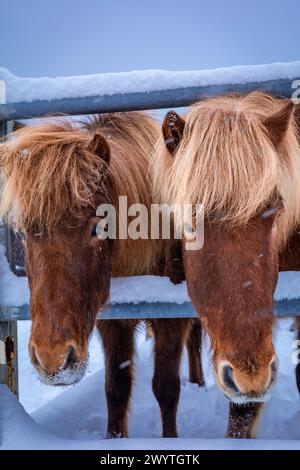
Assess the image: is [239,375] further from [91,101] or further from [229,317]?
[91,101]

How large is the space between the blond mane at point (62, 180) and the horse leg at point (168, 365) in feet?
1.25

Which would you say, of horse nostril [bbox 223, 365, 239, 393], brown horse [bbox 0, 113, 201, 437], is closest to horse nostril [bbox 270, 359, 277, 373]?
horse nostril [bbox 223, 365, 239, 393]

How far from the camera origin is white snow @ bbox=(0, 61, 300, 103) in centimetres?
170

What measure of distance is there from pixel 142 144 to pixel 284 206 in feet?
2.57

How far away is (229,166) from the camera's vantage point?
1.49 m

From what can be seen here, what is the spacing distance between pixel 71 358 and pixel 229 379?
1.46 ft

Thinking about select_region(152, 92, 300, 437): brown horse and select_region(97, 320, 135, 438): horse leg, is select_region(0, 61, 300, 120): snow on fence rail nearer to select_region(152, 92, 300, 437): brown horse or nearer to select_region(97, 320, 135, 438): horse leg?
select_region(152, 92, 300, 437): brown horse

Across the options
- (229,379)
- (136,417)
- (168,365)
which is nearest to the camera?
(229,379)

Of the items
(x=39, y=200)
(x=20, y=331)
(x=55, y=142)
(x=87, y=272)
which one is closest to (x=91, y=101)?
(x=55, y=142)

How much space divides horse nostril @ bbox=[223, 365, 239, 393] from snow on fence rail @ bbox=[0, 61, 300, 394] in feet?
1.35

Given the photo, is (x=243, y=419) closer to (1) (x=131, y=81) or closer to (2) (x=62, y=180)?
(2) (x=62, y=180)

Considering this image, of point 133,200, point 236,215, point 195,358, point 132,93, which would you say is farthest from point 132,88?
point 195,358

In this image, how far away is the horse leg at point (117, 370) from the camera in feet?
7.69
